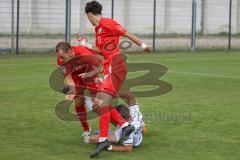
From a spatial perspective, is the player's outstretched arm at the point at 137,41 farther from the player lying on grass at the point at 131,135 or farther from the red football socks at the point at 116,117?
the player lying on grass at the point at 131,135

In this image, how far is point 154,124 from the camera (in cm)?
1055

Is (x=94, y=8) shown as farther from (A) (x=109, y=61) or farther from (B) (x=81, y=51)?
(A) (x=109, y=61)

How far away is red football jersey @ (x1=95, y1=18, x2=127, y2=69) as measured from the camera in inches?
342

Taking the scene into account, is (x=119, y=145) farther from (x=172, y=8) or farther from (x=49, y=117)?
(x=172, y=8)

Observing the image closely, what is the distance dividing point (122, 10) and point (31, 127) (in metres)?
25.1

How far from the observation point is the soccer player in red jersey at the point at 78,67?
8438mm

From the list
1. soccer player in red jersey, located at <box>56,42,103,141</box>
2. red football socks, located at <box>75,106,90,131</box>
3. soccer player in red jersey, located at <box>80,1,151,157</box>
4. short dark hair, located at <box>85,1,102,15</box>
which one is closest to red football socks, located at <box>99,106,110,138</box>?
soccer player in red jersey, located at <box>80,1,151,157</box>

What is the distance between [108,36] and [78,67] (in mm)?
575

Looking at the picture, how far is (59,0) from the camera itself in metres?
31.4

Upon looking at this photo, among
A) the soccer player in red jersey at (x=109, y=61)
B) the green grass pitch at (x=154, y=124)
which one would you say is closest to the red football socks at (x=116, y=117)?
the soccer player in red jersey at (x=109, y=61)

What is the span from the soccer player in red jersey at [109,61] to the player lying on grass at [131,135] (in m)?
0.09

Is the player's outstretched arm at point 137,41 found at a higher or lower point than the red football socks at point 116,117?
higher

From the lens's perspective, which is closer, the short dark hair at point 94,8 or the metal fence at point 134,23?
the short dark hair at point 94,8

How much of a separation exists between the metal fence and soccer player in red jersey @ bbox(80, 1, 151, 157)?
53.3ft
